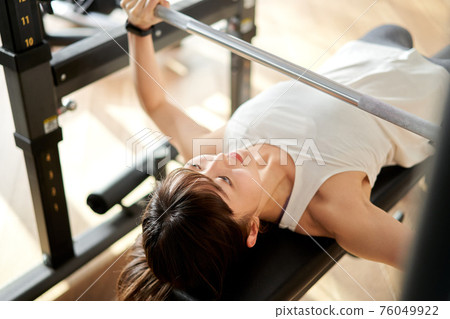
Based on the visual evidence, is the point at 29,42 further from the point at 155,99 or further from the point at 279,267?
the point at 279,267

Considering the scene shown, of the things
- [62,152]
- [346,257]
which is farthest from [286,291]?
[62,152]

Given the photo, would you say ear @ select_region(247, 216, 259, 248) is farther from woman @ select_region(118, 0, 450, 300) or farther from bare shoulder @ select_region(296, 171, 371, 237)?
bare shoulder @ select_region(296, 171, 371, 237)

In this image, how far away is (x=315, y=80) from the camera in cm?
94

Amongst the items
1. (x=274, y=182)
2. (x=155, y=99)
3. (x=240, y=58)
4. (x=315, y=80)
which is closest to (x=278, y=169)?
(x=274, y=182)

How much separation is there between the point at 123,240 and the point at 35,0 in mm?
802

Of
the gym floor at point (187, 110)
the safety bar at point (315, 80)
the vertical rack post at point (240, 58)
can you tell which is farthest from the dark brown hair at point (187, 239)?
the vertical rack post at point (240, 58)

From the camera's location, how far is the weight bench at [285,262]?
97 cm

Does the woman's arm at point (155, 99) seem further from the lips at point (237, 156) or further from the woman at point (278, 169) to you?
the lips at point (237, 156)

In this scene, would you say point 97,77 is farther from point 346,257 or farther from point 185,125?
point 346,257

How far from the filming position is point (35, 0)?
42.8 inches

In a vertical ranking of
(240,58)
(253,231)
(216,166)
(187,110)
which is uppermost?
(216,166)

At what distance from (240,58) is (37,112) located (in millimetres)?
802

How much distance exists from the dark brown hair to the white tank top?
0.20 meters

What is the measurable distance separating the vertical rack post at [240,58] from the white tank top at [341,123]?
0.42m
